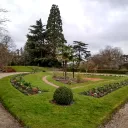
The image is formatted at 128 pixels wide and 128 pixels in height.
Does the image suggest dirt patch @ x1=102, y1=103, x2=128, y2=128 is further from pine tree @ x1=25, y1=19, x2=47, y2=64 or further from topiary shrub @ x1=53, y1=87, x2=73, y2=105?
pine tree @ x1=25, y1=19, x2=47, y2=64

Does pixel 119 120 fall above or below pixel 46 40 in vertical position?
below

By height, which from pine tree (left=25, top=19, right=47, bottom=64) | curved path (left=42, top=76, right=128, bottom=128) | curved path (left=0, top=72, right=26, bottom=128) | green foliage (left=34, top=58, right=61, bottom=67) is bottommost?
curved path (left=42, top=76, right=128, bottom=128)

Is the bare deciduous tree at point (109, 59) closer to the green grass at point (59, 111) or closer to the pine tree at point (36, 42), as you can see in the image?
the pine tree at point (36, 42)

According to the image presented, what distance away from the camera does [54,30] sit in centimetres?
5584

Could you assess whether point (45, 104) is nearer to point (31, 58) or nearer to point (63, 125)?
point (63, 125)

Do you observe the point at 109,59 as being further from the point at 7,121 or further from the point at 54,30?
the point at 7,121

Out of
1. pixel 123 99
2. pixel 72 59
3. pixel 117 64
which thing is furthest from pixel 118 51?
pixel 123 99

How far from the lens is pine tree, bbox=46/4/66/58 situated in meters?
55.6

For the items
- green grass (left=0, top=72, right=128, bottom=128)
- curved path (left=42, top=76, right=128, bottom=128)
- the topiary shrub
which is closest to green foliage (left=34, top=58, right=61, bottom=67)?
green grass (left=0, top=72, right=128, bottom=128)

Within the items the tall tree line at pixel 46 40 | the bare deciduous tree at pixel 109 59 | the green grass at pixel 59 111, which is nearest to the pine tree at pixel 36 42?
the tall tree line at pixel 46 40

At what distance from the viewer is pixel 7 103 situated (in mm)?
12039

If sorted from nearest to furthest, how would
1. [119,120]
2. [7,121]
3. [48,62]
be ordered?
A: [7,121]
[119,120]
[48,62]

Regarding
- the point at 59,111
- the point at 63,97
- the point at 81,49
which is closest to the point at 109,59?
the point at 81,49

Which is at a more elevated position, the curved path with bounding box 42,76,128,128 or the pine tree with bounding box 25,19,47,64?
the pine tree with bounding box 25,19,47,64
